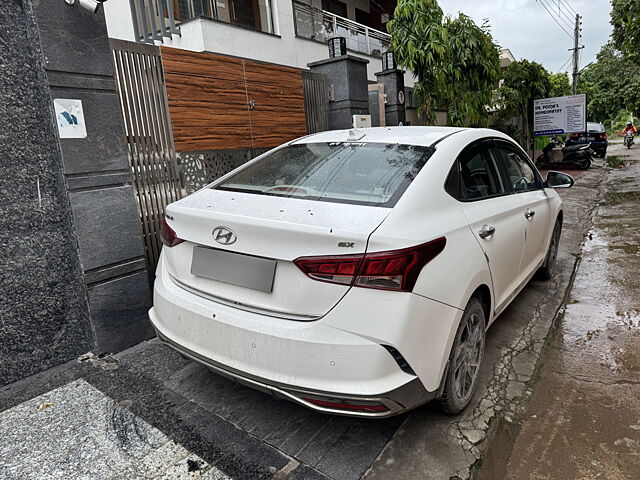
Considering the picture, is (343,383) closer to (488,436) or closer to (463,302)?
(463,302)

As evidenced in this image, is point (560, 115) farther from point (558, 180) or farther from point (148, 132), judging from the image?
point (148, 132)

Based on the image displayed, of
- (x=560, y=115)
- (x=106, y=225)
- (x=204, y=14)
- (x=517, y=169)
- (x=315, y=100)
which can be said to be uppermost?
(x=204, y=14)

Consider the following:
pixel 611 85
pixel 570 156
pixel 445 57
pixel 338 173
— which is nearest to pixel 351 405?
pixel 338 173

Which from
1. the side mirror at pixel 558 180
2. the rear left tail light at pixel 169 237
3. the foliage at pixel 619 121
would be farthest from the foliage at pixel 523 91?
the foliage at pixel 619 121

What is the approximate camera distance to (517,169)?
137 inches

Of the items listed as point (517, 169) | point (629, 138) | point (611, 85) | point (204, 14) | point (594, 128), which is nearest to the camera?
point (517, 169)

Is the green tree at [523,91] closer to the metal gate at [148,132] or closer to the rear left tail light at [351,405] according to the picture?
the metal gate at [148,132]

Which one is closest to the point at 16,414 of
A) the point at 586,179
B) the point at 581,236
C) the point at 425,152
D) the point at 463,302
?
the point at 463,302

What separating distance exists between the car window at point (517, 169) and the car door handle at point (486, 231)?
0.78m

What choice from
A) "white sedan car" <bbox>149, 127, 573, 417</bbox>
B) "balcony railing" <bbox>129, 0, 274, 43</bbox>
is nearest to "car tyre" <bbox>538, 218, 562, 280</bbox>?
"white sedan car" <bbox>149, 127, 573, 417</bbox>

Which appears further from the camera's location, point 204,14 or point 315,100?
point 204,14

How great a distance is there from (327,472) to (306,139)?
1971 millimetres

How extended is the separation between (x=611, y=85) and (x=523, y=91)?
3099cm

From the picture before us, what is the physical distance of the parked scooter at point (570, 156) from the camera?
46.8 ft
